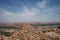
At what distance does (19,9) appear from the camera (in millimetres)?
2328

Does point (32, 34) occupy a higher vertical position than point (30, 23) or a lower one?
lower

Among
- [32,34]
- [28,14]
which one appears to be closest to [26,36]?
[32,34]

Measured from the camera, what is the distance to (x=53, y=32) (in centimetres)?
231

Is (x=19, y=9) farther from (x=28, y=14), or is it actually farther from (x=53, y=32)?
(x=53, y=32)

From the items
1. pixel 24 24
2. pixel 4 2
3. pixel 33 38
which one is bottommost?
pixel 33 38

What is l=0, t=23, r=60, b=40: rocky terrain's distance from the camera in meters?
2.26

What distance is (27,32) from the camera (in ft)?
7.52

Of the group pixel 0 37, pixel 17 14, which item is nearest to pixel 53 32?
pixel 17 14

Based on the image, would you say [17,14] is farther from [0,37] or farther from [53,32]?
[53,32]

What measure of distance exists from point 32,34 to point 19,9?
45 cm

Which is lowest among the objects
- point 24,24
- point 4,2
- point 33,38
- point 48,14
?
point 33,38

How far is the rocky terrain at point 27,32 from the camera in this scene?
226 cm

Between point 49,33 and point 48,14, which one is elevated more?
point 48,14

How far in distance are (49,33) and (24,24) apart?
420 mm
